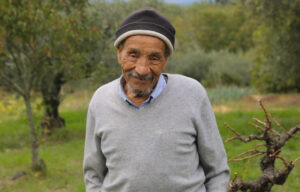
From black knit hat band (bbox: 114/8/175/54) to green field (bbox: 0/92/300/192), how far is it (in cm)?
324

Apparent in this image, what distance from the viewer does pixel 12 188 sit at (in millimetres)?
7520

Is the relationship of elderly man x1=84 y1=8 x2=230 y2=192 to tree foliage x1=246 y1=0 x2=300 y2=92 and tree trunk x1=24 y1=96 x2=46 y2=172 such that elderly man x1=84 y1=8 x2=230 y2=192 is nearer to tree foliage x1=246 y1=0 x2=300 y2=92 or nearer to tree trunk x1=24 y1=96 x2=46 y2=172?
tree trunk x1=24 y1=96 x2=46 y2=172

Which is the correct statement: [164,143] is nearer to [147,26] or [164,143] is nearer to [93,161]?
[93,161]

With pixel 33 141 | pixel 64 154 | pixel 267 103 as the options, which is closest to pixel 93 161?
pixel 33 141

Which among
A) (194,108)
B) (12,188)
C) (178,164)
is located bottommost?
(12,188)

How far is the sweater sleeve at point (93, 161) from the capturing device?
82.2 inches

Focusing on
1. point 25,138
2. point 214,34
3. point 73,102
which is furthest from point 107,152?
point 214,34

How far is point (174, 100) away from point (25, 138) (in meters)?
10.8

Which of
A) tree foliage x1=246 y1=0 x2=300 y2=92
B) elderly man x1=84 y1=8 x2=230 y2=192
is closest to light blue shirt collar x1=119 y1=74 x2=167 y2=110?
elderly man x1=84 y1=8 x2=230 y2=192

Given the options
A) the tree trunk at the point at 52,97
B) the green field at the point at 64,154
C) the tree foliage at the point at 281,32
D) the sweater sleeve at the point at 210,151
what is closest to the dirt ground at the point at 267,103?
the tree foliage at the point at 281,32

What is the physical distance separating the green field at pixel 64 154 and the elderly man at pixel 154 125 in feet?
9.64

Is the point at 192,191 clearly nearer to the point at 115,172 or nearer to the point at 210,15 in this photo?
the point at 115,172

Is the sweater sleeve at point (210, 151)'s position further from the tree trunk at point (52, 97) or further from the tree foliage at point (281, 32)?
the tree trunk at point (52, 97)

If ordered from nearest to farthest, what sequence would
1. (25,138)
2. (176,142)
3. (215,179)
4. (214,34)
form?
(176,142) < (215,179) < (25,138) < (214,34)
